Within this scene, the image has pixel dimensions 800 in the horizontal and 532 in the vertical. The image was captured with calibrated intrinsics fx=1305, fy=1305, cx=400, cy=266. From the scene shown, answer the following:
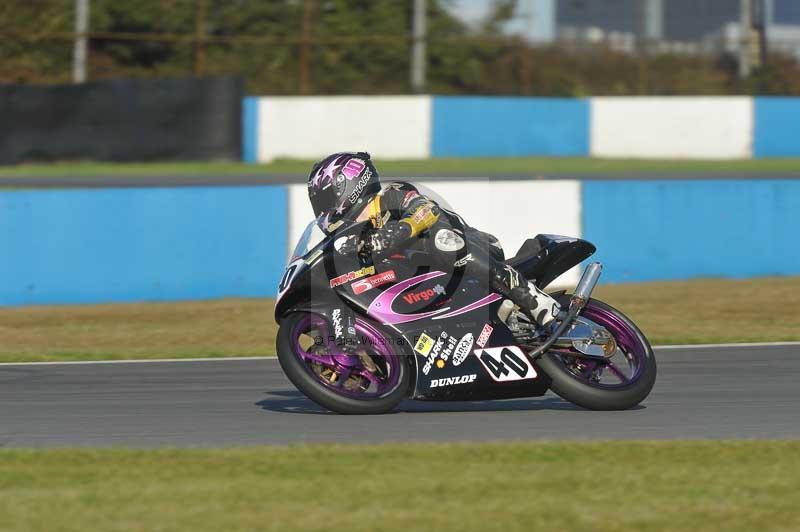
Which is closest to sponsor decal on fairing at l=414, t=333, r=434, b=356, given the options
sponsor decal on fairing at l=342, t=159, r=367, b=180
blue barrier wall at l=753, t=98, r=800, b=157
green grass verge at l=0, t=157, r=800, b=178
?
sponsor decal on fairing at l=342, t=159, r=367, b=180

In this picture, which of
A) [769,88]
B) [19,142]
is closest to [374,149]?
[19,142]

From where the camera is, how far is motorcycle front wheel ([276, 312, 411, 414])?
22.9 ft

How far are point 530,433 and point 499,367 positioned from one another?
0.43 meters

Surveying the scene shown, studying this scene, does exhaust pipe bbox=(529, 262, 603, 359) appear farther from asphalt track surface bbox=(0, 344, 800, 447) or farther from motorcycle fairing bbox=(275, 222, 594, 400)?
asphalt track surface bbox=(0, 344, 800, 447)

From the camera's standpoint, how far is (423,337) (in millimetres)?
7094

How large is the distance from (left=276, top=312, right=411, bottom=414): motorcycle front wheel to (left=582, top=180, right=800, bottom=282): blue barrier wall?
7589mm

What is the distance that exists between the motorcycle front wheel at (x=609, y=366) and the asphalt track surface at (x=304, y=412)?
11 cm

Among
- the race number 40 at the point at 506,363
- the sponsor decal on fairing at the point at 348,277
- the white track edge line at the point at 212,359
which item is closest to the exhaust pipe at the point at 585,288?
the race number 40 at the point at 506,363

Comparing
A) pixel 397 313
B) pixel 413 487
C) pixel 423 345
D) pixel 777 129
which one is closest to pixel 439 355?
pixel 423 345

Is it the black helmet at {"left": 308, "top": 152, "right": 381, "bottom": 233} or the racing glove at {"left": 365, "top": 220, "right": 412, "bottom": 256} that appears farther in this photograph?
the black helmet at {"left": 308, "top": 152, "right": 381, "bottom": 233}

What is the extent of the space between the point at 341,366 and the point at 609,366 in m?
1.49

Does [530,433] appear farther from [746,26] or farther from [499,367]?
[746,26]

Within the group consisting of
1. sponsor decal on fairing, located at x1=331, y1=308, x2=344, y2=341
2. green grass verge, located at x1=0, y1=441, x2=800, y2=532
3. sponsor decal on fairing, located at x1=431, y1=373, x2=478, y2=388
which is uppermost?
sponsor decal on fairing, located at x1=331, y1=308, x2=344, y2=341

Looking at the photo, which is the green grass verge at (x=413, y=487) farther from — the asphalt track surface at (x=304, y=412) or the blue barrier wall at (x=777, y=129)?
the blue barrier wall at (x=777, y=129)
